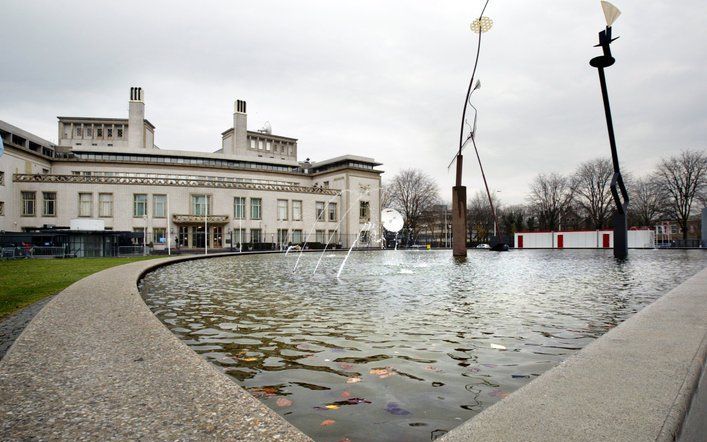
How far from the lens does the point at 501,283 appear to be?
14.2 m

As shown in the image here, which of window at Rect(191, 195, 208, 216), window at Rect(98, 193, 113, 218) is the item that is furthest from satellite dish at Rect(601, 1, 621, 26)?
window at Rect(98, 193, 113, 218)

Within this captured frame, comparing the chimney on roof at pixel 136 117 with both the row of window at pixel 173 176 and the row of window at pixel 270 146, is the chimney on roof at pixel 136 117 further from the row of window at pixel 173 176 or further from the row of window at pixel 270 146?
the row of window at pixel 270 146

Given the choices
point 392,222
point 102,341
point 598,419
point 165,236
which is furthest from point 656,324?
point 392,222

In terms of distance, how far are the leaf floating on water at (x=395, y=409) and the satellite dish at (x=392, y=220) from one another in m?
71.2

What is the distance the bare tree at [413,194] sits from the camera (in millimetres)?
86875

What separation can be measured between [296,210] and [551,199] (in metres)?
48.3

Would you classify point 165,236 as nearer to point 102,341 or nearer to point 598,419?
point 102,341

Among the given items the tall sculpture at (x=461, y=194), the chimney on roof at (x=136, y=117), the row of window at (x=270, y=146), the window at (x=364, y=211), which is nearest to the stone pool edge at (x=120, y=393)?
the tall sculpture at (x=461, y=194)

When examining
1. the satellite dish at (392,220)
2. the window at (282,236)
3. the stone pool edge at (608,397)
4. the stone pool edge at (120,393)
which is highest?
the satellite dish at (392,220)

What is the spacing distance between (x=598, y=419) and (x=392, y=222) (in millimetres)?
79563

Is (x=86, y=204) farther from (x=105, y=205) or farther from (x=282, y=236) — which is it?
(x=282, y=236)

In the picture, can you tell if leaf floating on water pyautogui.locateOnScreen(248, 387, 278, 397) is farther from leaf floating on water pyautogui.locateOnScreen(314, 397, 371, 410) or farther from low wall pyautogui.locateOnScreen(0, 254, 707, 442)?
leaf floating on water pyautogui.locateOnScreen(314, 397, 371, 410)

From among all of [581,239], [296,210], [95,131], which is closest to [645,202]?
[581,239]

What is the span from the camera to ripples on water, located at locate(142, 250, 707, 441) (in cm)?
384
